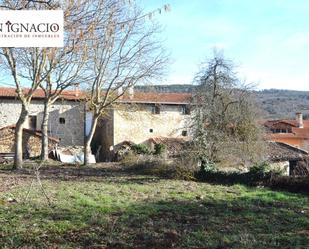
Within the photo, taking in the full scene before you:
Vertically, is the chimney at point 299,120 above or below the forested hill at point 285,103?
below

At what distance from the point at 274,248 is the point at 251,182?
459 inches

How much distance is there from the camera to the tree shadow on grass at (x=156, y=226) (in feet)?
23.4

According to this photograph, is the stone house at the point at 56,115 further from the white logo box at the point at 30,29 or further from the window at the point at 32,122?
the white logo box at the point at 30,29

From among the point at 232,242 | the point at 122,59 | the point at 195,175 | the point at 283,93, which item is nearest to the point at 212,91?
the point at 122,59

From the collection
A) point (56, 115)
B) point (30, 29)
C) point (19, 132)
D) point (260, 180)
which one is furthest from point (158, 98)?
point (30, 29)

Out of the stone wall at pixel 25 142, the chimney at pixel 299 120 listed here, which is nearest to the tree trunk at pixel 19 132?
the stone wall at pixel 25 142

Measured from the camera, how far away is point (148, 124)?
49.5 meters

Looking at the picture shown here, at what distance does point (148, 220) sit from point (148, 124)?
4058 centimetres

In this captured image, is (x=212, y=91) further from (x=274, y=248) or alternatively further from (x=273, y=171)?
(x=274, y=248)

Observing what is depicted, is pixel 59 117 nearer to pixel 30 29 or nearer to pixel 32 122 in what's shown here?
pixel 32 122

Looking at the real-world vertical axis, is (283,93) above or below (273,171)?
above

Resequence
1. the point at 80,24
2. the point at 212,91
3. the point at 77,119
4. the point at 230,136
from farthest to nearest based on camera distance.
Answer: the point at 77,119 → the point at 212,91 → the point at 230,136 → the point at 80,24

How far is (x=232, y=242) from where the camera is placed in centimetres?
728

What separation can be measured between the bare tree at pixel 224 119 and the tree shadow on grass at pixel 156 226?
11301 mm
